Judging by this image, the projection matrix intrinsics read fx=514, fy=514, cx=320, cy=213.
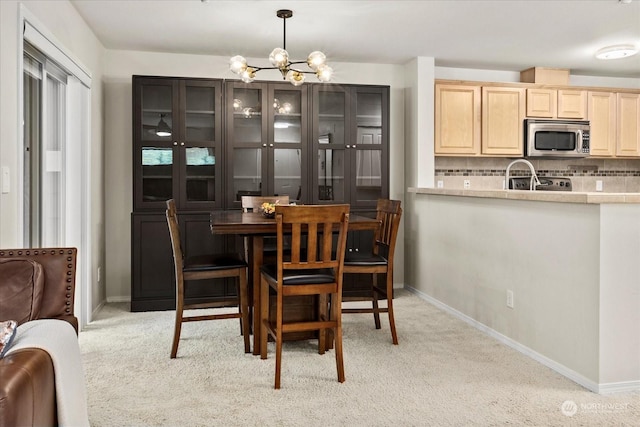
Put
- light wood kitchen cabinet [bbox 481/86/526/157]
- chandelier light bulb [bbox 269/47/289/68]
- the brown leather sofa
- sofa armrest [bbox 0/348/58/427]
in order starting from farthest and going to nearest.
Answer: light wood kitchen cabinet [bbox 481/86/526/157], chandelier light bulb [bbox 269/47/289/68], the brown leather sofa, sofa armrest [bbox 0/348/58/427]

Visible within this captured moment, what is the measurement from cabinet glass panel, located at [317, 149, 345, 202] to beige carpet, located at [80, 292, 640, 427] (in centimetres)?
159

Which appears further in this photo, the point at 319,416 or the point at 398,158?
the point at 398,158

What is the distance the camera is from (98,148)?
14.9ft

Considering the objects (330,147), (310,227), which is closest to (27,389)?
(310,227)

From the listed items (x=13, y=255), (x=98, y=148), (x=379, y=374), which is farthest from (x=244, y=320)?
(x=98, y=148)

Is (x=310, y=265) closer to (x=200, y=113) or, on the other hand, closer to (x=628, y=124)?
(x=200, y=113)

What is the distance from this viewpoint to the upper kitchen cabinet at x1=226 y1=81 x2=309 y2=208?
4.77 meters

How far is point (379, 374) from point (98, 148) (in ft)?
10.4

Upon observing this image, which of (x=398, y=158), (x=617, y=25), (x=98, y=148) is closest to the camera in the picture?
(x=617, y=25)

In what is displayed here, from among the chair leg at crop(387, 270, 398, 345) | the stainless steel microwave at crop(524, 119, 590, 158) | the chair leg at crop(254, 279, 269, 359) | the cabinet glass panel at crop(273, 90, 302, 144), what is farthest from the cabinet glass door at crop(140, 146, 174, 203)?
the stainless steel microwave at crop(524, 119, 590, 158)

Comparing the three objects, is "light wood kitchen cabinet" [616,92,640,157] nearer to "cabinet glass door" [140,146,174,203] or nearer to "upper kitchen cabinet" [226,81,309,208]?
"upper kitchen cabinet" [226,81,309,208]

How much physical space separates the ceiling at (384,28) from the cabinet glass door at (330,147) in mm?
484

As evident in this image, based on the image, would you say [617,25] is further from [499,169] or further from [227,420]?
[227,420]

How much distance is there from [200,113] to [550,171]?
3990 millimetres
